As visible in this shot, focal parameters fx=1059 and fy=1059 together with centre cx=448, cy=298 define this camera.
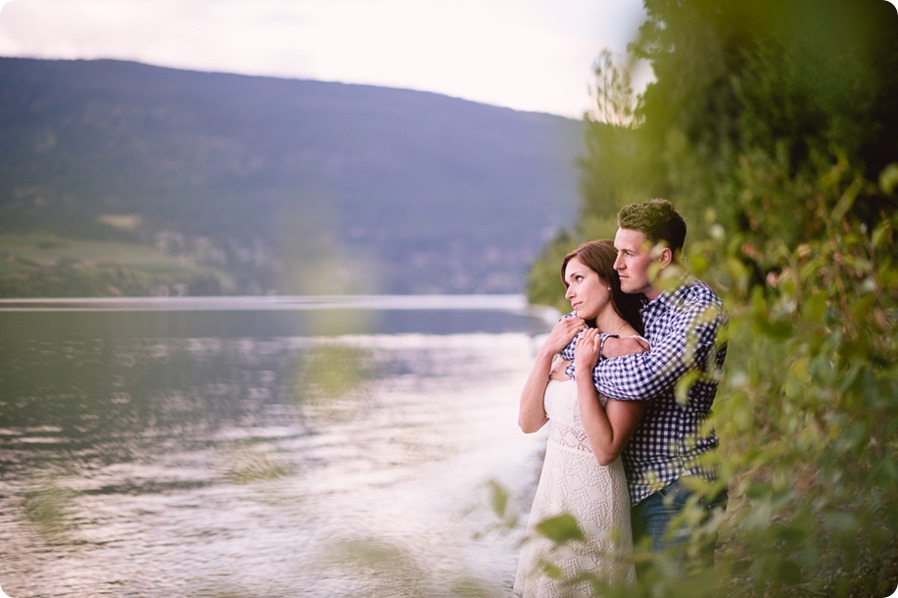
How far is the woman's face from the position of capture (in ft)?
7.27

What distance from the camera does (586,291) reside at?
2.22 meters

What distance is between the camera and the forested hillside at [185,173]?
7203 millimetres

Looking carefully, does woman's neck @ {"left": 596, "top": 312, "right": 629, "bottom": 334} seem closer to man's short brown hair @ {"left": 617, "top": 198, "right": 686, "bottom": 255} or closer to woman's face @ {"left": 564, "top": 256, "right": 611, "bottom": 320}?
woman's face @ {"left": 564, "top": 256, "right": 611, "bottom": 320}

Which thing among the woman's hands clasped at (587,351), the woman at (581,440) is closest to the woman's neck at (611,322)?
the woman at (581,440)

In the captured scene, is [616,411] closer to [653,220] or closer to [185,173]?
[653,220]

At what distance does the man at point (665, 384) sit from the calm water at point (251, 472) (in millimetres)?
338

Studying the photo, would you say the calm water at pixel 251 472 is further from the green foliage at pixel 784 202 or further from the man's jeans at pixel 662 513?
the green foliage at pixel 784 202

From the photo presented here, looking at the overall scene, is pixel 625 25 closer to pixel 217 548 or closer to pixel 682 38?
pixel 682 38

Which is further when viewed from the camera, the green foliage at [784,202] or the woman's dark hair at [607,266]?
the woman's dark hair at [607,266]

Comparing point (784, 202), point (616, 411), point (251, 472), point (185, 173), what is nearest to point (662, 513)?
point (616, 411)

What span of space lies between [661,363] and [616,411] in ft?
0.50

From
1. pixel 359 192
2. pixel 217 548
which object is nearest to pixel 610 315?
pixel 217 548

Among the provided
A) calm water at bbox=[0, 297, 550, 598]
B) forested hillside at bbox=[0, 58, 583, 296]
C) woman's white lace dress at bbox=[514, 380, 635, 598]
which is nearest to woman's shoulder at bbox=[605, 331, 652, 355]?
woman's white lace dress at bbox=[514, 380, 635, 598]

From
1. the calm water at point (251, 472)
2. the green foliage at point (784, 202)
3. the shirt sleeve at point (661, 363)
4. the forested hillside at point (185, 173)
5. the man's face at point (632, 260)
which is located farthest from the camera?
the forested hillside at point (185, 173)
